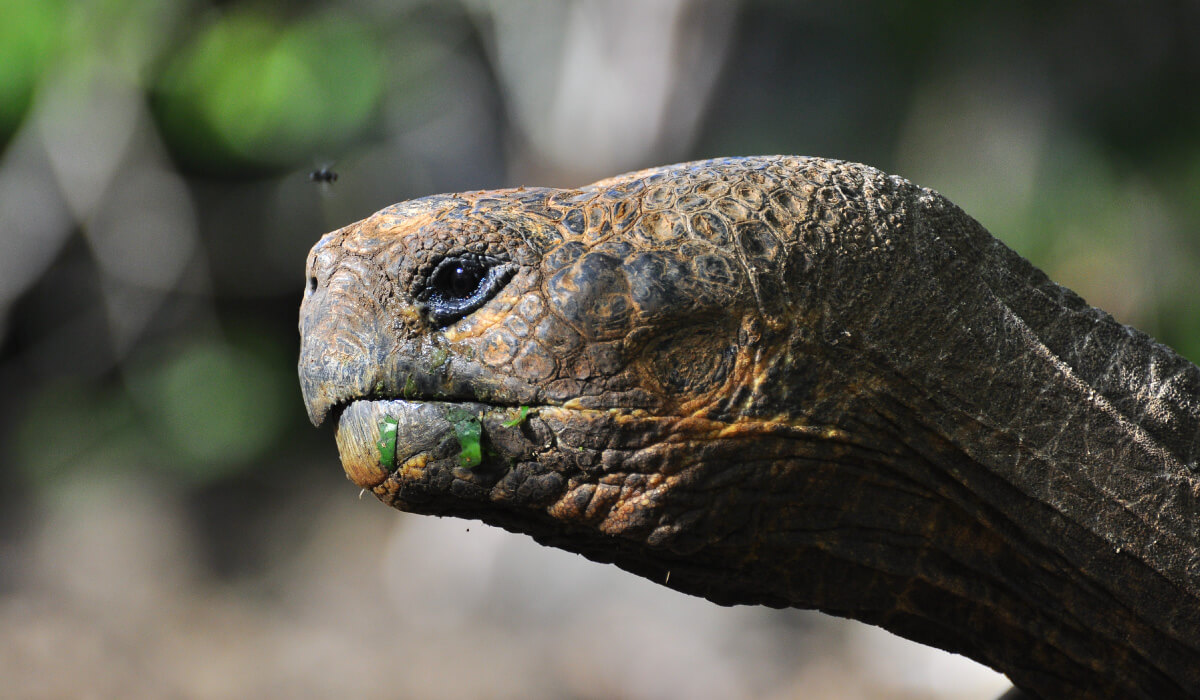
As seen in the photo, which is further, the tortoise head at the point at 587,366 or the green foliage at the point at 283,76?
the green foliage at the point at 283,76

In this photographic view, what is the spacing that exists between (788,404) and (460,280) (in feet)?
1.57

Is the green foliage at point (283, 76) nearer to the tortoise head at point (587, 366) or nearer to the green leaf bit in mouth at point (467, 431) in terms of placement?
the tortoise head at point (587, 366)

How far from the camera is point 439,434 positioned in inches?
52.3

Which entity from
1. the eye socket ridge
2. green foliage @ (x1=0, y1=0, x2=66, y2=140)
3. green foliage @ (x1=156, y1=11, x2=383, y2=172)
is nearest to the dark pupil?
the eye socket ridge

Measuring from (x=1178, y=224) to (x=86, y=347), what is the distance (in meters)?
7.14

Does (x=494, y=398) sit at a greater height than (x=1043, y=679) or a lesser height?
greater

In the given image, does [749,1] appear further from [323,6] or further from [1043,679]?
[1043,679]

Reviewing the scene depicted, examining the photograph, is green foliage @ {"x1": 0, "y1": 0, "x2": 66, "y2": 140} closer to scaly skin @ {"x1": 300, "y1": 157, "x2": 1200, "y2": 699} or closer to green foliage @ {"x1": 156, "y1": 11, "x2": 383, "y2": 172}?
green foliage @ {"x1": 156, "y1": 11, "x2": 383, "y2": 172}

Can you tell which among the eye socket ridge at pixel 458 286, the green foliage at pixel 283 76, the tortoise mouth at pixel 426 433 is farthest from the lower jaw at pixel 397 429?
the green foliage at pixel 283 76

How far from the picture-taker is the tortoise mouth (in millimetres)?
1314

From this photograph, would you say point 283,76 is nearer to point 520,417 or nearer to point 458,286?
point 458,286

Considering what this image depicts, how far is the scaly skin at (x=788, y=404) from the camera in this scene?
4.27 ft

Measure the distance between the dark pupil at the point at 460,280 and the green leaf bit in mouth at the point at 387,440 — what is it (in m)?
0.19

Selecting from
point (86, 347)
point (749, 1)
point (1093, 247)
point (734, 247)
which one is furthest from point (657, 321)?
point (86, 347)
